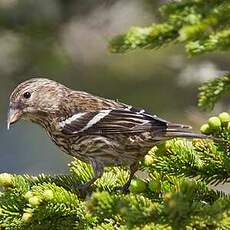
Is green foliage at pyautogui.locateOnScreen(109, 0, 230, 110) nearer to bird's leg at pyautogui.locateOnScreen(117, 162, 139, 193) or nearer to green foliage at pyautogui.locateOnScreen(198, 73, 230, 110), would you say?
green foliage at pyautogui.locateOnScreen(198, 73, 230, 110)

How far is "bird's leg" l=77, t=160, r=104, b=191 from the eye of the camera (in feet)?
9.95

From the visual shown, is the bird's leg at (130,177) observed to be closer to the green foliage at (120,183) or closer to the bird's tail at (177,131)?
the green foliage at (120,183)

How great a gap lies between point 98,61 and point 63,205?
10.7 m

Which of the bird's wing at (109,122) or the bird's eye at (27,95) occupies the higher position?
the bird's eye at (27,95)

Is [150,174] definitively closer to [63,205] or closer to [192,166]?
[192,166]

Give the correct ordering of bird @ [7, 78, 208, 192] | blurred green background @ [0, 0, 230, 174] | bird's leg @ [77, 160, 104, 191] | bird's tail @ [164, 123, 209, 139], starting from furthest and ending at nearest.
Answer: blurred green background @ [0, 0, 230, 174] < bird @ [7, 78, 208, 192] < bird's tail @ [164, 123, 209, 139] < bird's leg @ [77, 160, 104, 191]

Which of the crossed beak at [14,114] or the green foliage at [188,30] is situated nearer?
the green foliage at [188,30]

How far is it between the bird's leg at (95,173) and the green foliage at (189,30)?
98 cm

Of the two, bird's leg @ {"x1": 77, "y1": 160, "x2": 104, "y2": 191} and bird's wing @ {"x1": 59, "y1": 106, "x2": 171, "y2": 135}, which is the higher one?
bird's wing @ {"x1": 59, "y1": 106, "x2": 171, "y2": 135}

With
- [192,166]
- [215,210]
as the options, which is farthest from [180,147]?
[215,210]

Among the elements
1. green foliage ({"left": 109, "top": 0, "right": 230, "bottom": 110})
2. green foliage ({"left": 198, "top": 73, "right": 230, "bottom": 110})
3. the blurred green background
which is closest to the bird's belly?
the blurred green background

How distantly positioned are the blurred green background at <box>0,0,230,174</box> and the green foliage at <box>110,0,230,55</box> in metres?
2.95

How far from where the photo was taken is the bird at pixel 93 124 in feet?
12.5

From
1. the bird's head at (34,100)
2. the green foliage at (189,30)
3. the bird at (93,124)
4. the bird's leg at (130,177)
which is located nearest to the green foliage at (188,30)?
the green foliage at (189,30)
